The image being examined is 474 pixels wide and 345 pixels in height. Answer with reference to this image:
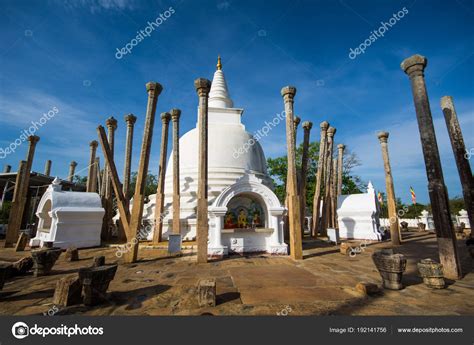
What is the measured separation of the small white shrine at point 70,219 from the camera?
1219 cm

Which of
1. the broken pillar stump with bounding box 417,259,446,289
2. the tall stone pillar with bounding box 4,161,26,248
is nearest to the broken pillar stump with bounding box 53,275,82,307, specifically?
the broken pillar stump with bounding box 417,259,446,289

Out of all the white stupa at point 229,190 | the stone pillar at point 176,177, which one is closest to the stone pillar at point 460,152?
the white stupa at point 229,190

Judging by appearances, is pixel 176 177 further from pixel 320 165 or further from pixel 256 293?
pixel 256 293

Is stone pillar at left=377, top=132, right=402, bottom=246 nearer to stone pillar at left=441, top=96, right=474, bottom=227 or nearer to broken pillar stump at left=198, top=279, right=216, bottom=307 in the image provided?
stone pillar at left=441, top=96, right=474, bottom=227

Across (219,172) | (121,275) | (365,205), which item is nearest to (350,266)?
(121,275)

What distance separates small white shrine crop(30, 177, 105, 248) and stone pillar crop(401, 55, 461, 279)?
15258 millimetres

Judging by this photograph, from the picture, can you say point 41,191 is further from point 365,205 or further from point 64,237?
point 365,205

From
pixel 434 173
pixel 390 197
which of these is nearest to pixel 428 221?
pixel 390 197

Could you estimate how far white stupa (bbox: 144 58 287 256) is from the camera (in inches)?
413

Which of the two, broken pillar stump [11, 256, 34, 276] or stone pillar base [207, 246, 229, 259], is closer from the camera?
broken pillar stump [11, 256, 34, 276]

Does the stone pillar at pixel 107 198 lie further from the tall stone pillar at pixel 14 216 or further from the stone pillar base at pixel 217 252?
the stone pillar base at pixel 217 252

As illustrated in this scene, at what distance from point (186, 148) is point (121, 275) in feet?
44.7

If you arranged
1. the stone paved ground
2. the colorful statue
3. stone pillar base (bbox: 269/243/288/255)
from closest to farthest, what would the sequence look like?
the stone paved ground < stone pillar base (bbox: 269/243/288/255) < the colorful statue

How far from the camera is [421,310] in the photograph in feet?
13.5
